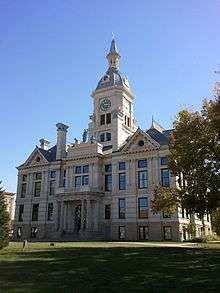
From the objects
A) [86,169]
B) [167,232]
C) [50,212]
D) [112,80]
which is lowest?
[167,232]

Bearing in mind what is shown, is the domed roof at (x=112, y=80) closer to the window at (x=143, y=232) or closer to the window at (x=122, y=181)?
the window at (x=122, y=181)

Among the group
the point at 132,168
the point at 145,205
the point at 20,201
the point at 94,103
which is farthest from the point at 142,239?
the point at 94,103

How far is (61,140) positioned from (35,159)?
7.03 meters

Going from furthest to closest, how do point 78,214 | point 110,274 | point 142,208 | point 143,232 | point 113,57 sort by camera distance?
point 113,57 < point 78,214 < point 142,208 < point 143,232 < point 110,274

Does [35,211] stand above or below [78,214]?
above

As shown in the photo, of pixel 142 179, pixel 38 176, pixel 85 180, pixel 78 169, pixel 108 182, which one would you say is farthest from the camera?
pixel 38 176

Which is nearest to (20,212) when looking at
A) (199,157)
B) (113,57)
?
(113,57)

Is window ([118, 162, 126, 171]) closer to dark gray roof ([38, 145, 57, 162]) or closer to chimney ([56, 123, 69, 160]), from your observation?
chimney ([56, 123, 69, 160])

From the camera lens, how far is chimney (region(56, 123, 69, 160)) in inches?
2864

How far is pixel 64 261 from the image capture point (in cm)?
2217

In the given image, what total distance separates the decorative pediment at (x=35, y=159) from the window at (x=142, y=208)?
2334 centimetres

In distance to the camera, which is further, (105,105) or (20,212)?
(105,105)

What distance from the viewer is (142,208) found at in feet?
198

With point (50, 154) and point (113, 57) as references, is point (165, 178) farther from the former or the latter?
point (113, 57)
